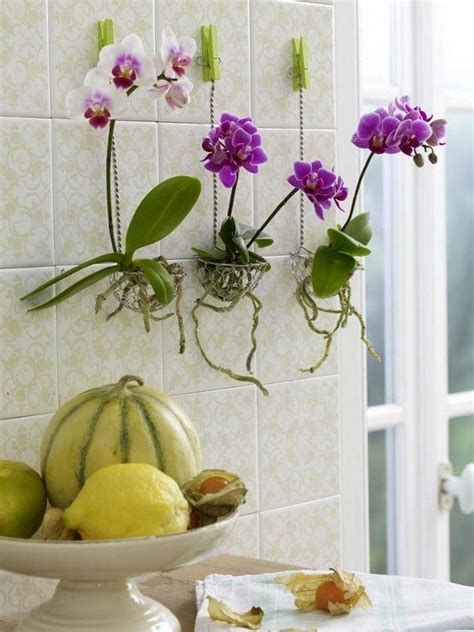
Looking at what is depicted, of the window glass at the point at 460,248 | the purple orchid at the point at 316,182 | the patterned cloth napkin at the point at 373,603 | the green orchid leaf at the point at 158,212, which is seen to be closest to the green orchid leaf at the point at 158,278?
the green orchid leaf at the point at 158,212

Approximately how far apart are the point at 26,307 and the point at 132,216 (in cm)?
18

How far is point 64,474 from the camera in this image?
1.11 metres

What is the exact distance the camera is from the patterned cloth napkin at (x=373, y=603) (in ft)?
3.72

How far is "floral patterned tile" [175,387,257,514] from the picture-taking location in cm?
146

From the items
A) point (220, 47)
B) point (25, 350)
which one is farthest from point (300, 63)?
point (25, 350)

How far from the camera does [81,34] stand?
132 cm

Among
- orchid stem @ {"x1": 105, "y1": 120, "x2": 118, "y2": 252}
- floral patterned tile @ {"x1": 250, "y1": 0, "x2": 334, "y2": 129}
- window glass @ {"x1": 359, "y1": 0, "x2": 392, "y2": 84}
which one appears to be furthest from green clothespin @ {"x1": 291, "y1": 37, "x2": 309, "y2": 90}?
window glass @ {"x1": 359, "y1": 0, "x2": 392, "y2": 84}

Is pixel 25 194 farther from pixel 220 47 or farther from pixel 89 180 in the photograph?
pixel 220 47

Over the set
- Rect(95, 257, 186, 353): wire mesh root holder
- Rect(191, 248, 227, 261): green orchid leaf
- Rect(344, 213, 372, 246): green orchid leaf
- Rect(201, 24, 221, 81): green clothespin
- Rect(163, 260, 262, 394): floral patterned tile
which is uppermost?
Rect(201, 24, 221, 81): green clothespin

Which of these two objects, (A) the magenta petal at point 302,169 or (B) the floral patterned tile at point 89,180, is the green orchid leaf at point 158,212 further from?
(A) the magenta petal at point 302,169

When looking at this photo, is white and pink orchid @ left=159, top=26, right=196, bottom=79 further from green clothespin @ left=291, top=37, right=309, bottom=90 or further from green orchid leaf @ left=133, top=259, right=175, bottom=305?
green clothespin @ left=291, top=37, right=309, bottom=90

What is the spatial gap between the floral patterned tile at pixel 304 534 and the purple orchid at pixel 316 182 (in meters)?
0.46

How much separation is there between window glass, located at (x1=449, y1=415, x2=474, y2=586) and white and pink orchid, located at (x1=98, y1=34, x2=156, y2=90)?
121cm

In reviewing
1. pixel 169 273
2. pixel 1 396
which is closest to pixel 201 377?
pixel 169 273
